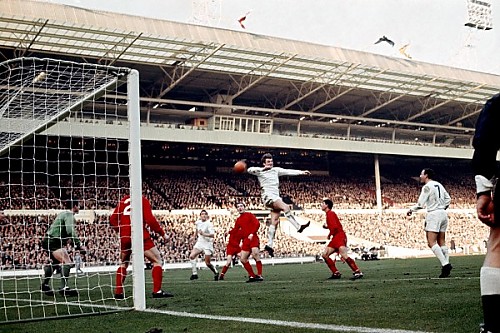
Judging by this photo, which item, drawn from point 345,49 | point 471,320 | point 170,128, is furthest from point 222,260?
point 471,320

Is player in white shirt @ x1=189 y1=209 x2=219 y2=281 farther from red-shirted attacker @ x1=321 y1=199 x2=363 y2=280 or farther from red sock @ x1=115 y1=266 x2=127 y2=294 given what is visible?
red sock @ x1=115 y1=266 x2=127 y2=294

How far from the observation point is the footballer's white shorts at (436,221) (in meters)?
11.2

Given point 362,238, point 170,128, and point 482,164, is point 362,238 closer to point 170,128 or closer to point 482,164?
point 170,128

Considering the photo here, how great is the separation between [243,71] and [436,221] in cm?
2948

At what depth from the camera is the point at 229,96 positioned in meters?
43.2

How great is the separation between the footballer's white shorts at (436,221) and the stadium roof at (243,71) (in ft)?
80.4

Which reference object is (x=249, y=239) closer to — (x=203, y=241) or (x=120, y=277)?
(x=203, y=241)

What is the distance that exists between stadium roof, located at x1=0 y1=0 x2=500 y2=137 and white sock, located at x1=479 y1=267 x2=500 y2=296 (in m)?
29.8

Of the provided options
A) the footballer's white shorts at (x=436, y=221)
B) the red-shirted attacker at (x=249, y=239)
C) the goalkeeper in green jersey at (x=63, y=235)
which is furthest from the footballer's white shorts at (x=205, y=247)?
the footballer's white shorts at (x=436, y=221)

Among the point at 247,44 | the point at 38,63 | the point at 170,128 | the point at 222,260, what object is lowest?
the point at 222,260

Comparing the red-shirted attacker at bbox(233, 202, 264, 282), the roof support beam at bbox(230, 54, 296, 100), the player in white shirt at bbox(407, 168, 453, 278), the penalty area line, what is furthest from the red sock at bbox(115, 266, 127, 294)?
the roof support beam at bbox(230, 54, 296, 100)

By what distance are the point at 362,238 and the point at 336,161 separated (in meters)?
10.7

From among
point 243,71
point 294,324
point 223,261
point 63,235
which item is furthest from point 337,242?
point 243,71

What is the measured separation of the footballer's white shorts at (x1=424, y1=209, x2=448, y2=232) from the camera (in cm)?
1118
